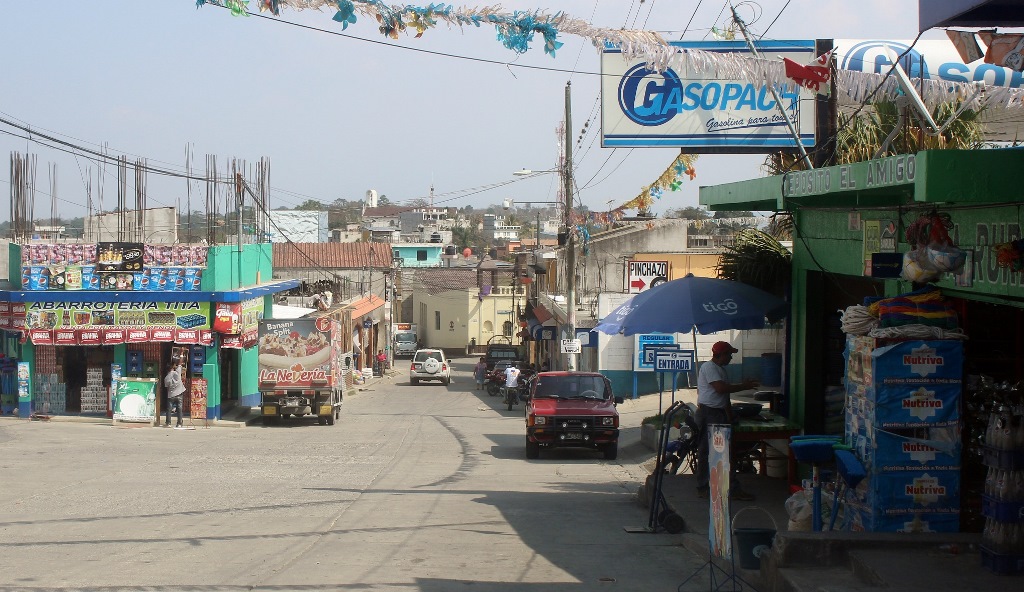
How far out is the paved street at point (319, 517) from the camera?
368 inches

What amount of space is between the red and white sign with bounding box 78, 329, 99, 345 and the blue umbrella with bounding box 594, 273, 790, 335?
1852 cm

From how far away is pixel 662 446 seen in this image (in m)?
11.1

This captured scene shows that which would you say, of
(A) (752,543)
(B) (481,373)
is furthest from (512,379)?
(A) (752,543)

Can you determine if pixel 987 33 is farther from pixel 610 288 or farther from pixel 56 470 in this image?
pixel 610 288

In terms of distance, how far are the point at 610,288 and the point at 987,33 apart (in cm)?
3886

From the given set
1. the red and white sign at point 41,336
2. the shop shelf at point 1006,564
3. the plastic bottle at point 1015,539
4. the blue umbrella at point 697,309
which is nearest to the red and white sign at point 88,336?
the red and white sign at point 41,336

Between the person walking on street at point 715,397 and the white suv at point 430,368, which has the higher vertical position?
the person walking on street at point 715,397

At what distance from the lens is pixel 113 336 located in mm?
27953

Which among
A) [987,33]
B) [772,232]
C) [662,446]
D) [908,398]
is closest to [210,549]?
[662,446]

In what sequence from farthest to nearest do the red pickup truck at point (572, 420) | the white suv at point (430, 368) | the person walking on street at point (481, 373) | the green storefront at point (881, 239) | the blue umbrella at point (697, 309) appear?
the white suv at point (430, 368) < the person walking on street at point (481, 373) < the red pickup truck at point (572, 420) < the blue umbrella at point (697, 309) < the green storefront at point (881, 239)

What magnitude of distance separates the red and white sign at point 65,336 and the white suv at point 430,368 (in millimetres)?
22547

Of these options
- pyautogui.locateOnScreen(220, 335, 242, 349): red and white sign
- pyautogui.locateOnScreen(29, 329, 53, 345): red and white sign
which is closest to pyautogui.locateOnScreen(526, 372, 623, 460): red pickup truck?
pyautogui.locateOnScreen(220, 335, 242, 349): red and white sign

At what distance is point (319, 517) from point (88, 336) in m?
17.8

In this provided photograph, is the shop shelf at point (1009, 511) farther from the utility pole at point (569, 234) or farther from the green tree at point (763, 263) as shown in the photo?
the utility pole at point (569, 234)
